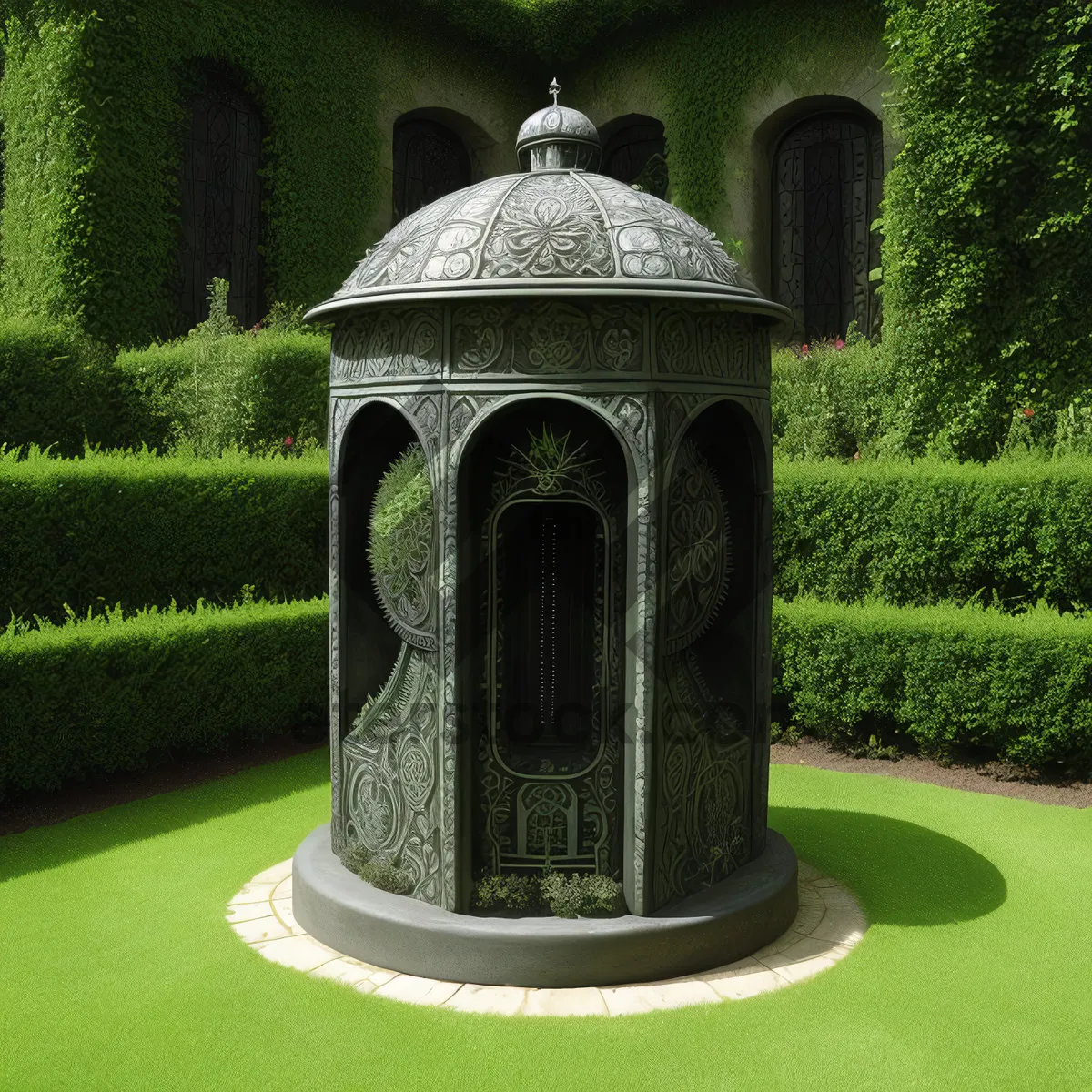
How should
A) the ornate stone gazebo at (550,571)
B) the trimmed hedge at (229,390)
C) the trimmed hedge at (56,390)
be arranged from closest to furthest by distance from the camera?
the ornate stone gazebo at (550,571) → the trimmed hedge at (56,390) → the trimmed hedge at (229,390)

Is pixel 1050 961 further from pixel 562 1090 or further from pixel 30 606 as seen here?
pixel 30 606

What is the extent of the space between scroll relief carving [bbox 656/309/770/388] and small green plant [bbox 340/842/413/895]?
2511 millimetres

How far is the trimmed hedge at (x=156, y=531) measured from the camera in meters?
7.32

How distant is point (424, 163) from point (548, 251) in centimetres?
1541

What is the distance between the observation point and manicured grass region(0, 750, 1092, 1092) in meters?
3.67

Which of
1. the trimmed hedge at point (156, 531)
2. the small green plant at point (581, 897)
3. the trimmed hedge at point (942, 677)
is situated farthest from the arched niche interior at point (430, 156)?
the small green plant at point (581, 897)

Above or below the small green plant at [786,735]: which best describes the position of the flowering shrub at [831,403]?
above

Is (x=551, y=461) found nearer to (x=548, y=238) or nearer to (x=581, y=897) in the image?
(x=548, y=238)

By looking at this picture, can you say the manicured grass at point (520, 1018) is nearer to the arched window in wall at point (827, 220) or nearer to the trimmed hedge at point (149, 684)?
the trimmed hedge at point (149, 684)

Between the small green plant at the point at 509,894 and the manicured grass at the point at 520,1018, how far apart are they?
0.59 meters

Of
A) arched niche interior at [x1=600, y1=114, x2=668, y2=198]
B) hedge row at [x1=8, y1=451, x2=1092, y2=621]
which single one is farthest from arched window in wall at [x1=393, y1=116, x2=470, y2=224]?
hedge row at [x1=8, y1=451, x2=1092, y2=621]

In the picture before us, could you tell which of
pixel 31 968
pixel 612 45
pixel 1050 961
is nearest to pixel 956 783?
pixel 1050 961

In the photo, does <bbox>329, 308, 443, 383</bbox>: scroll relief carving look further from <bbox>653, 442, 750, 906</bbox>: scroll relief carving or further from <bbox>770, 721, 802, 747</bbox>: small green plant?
<bbox>770, 721, 802, 747</bbox>: small green plant

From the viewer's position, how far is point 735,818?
5062 millimetres
